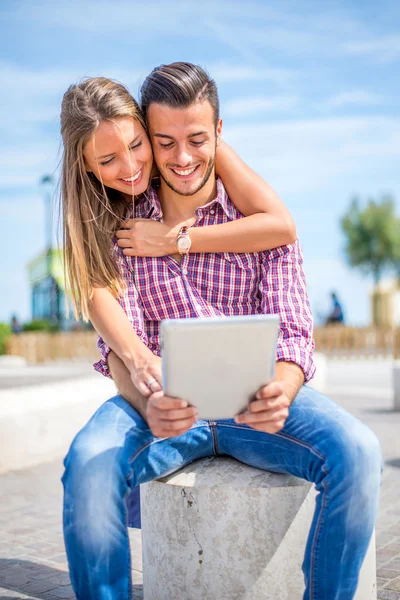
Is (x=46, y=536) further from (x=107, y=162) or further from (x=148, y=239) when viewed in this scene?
(x=107, y=162)

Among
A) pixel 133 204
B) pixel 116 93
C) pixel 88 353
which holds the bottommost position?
pixel 88 353

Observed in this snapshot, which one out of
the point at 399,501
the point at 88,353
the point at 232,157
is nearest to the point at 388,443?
the point at 399,501

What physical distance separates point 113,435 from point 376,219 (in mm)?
41868

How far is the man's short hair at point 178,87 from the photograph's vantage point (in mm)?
2891

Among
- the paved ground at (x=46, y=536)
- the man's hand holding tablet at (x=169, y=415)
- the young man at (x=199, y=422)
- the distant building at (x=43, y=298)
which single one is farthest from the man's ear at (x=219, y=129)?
the distant building at (x=43, y=298)

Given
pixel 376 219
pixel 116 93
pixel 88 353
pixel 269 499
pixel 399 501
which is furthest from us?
pixel 376 219

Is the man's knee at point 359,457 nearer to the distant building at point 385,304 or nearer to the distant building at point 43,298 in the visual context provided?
the distant building at point 43,298

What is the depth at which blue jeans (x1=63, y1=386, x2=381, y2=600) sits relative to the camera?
232cm

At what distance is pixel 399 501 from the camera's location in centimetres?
518

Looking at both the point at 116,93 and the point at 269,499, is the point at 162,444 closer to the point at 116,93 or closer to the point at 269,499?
the point at 269,499

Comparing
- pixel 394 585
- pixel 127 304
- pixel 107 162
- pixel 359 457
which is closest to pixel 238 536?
pixel 359 457

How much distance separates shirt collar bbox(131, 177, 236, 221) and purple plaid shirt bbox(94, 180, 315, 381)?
1 centimetres

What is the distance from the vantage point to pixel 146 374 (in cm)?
258

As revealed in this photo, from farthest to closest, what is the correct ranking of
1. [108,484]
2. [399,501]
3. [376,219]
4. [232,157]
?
[376,219] < [399,501] < [232,157] < [108,484]
